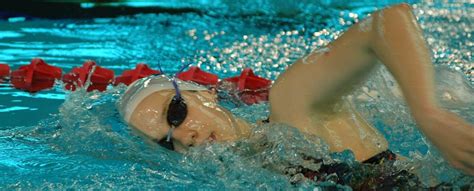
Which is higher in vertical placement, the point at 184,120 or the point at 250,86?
the point at 184,120

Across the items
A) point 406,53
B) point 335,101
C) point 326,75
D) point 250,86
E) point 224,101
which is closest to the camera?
point 406,53

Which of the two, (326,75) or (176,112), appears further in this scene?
(176,112)

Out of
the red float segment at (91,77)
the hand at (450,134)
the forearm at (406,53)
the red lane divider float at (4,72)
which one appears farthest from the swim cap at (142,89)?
the red lane divider float at (4,72)

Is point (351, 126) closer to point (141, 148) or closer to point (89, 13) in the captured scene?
point (141, 148)

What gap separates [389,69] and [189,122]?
24.3 inches

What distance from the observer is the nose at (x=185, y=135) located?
2.18 metres

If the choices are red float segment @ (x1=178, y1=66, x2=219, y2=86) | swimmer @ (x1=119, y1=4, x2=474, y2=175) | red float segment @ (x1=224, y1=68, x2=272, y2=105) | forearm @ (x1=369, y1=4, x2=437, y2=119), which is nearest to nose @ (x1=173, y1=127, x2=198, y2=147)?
swimmer @ (x1=119, y1=4, x2=474, y2=175)

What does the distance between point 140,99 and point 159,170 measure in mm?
224

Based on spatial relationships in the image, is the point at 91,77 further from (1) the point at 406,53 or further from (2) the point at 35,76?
(1) the point at 406,53

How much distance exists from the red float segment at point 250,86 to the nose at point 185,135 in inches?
47.8

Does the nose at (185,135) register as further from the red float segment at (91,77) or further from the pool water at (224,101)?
the red float segment at (91,77)

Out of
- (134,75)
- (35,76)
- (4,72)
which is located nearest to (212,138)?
(134,75)

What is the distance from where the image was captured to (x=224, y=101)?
11.0ft

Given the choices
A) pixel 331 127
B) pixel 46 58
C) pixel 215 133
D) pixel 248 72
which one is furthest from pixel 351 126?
pixel 46 58
